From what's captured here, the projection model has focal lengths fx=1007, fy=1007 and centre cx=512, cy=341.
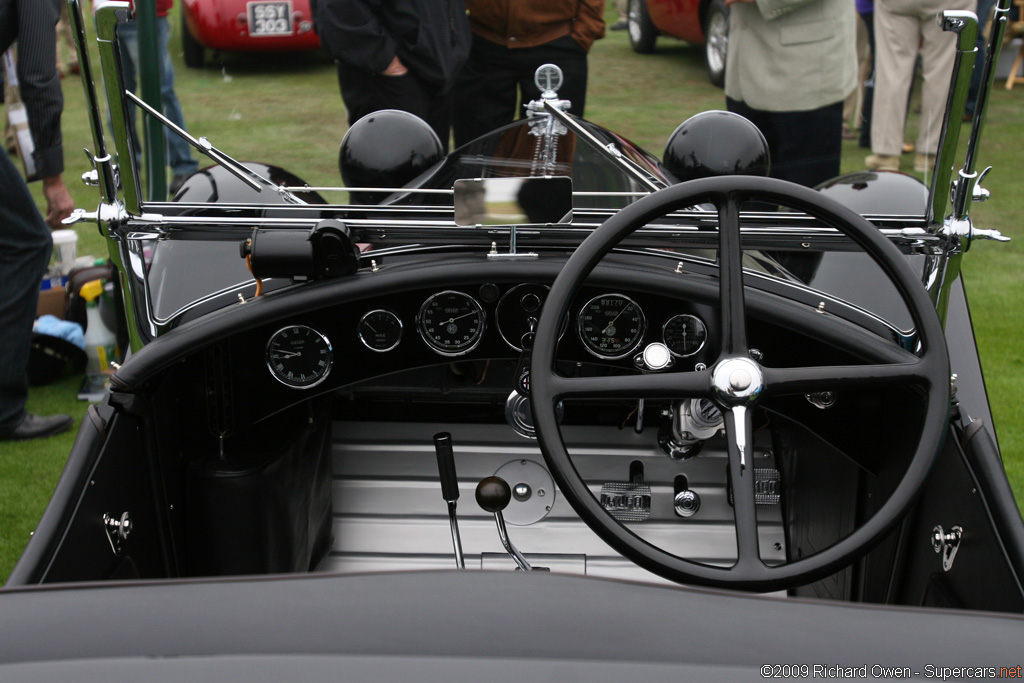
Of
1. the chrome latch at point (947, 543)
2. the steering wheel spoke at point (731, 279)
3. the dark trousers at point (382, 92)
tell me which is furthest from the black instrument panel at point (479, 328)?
the dark trousers at point (382, 92)

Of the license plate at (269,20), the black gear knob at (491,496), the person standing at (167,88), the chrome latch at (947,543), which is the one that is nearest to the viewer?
the chrome latch at (947,543)

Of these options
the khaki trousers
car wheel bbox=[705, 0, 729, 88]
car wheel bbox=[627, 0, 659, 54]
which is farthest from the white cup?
the khaki trousers

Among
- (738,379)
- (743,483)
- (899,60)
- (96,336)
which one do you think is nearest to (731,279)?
(738,379)

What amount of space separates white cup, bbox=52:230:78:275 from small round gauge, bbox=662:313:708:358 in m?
3.15

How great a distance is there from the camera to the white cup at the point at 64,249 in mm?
4262

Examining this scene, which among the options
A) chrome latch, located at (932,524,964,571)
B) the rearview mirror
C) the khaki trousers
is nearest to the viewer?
chrome latch, located at (932,524,964,571)

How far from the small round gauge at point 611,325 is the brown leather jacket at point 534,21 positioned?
7.70ft

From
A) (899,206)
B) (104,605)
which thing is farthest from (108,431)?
(899,206)

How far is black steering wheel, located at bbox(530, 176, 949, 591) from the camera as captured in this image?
1389 millimetres

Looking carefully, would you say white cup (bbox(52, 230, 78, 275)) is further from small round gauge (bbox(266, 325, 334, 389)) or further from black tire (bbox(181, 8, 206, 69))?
small round gauge (bbox(266, 325, 334, 389))

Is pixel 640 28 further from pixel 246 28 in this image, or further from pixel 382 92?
pixel 246 28

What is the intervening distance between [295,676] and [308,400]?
1.28 m

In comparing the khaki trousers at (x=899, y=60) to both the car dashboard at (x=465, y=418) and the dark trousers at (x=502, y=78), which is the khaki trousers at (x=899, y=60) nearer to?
the car dashboard at (x=465, y=418)

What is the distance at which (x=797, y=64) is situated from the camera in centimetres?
392
